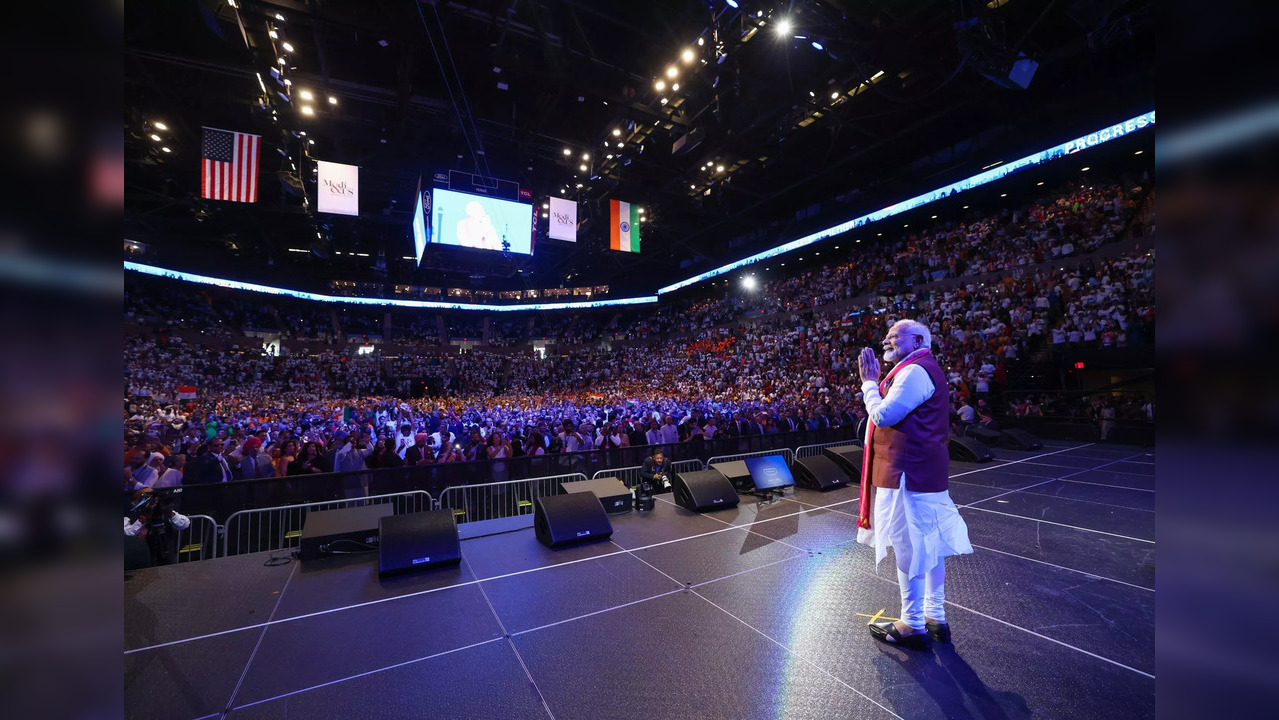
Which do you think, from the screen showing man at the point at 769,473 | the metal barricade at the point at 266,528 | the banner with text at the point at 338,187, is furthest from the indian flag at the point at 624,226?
the metal barricade at the point at 266,528

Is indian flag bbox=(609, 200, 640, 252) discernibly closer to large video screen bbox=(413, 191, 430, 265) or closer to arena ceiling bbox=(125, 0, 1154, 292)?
arena ceiling bbox=(125, 0, 1154, 292)

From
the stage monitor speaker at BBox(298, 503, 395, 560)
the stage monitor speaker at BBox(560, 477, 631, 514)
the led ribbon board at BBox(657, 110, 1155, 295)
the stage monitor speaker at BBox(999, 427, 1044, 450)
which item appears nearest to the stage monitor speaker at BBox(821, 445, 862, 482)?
the stage monitor speaker at BBox(560, 477, 631, 514)

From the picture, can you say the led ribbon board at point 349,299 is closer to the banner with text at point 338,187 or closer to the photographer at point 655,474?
the banner with text at point 338,187

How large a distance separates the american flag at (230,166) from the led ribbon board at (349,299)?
21.6m

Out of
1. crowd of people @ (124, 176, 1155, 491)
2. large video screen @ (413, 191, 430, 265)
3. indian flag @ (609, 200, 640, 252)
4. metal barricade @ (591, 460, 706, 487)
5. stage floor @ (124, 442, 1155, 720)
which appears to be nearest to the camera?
stage floor @ (124, 442, 1155, 720)

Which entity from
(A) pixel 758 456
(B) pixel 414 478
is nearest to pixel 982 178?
(A) pixel 758 456

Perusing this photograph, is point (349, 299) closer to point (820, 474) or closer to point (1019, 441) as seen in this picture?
point (820, 474)

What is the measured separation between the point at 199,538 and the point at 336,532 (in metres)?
2.18

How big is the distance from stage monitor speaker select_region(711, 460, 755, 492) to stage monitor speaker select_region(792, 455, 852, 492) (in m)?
0.95

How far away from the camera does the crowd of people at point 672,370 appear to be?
10401 mm

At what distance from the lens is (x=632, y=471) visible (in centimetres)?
821

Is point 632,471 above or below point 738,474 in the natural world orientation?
below

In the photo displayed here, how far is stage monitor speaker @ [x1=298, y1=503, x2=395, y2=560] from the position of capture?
15.3 ft
